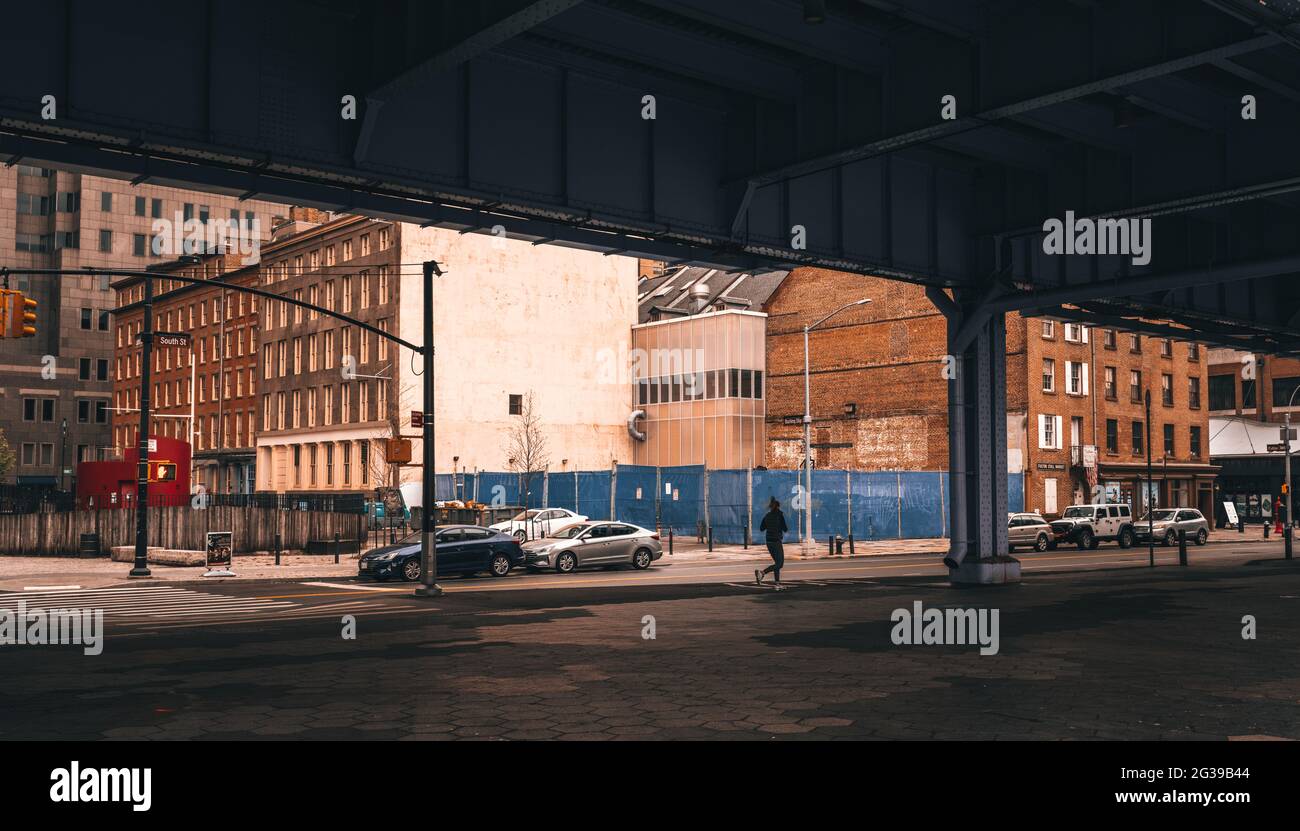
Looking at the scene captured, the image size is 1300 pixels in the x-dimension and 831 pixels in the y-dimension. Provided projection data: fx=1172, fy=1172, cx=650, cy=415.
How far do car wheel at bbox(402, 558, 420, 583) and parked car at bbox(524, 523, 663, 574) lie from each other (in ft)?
14.0

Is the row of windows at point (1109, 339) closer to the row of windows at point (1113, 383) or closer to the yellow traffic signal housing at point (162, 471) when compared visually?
the row of windows at point (1113, 383)

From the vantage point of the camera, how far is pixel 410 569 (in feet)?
98.0

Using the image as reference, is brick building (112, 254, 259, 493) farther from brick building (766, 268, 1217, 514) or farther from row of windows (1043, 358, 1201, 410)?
row of windows (1043, 358, 1201, 410)

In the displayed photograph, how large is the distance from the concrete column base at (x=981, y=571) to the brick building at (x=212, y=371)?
232 feet

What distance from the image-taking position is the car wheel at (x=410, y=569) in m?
29.8

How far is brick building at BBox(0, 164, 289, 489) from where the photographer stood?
11300 centimetres

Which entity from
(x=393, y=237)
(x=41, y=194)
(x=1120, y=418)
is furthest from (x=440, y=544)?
(x=41, y=194)

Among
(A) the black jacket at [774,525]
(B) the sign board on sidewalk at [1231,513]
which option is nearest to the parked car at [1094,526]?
(B) the sign board on sidewalk at [1231,513]

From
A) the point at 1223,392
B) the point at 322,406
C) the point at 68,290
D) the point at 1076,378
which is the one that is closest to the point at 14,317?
the point at 1076,378

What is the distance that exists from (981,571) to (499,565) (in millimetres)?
13485

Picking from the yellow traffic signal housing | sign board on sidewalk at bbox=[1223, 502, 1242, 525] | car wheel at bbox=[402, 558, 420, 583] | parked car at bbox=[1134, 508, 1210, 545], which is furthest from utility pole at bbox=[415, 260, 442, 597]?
sign board on sidewalk at bbox=[1223, 502, 1242, 525]

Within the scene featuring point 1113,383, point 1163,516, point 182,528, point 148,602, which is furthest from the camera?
point 1113,383

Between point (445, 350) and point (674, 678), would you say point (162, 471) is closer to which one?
point (674, 678)
